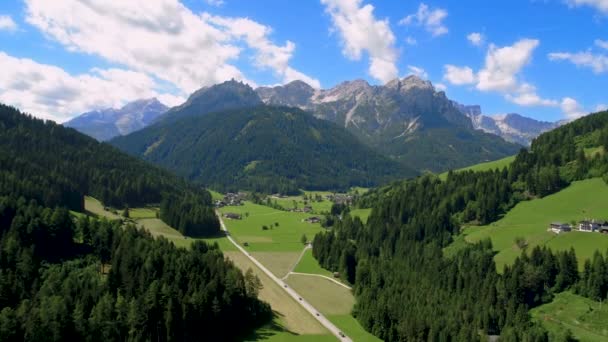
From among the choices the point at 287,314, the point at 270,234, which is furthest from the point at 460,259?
the point at 270,234

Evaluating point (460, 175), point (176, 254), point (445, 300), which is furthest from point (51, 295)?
point (460, 175)

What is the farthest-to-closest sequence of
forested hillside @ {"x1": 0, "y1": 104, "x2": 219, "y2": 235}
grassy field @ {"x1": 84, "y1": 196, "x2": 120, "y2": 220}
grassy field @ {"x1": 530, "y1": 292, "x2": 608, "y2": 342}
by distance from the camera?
1. grassy field @ {"x1": 84, "y1": 196, "x2": 120, "y2": 220}
2. forested hillside @ {"x1": 0, "y1": 104, "x2": 219, "y2": 235}
3. grassy field @ {"x1": 530, "y1": 292, "x2": 608, "y2": 342}

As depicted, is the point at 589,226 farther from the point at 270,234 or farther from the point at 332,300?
the point at 270,234

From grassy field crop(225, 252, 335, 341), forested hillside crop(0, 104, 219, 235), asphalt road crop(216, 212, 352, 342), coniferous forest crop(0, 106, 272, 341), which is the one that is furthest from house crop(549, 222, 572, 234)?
forested hillside crop(0, 104, 219, 235)

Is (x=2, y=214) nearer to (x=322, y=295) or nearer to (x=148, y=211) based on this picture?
(x=322, y=295)

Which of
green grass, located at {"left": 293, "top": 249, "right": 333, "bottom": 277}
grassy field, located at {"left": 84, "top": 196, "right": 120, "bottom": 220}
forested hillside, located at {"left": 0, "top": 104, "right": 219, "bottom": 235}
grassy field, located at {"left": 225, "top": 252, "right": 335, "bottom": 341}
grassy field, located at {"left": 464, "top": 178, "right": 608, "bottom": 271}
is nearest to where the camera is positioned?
grassy field, located at {"left": 225, "top": 252, "right": 335, "bottom": 341}

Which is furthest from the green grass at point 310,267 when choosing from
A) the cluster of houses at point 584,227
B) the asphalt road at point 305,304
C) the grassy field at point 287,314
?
the cluster of houses at point 584,227

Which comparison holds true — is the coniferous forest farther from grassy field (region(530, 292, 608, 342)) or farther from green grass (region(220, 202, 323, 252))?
grassy field (region(530, 292, 608, 342))
